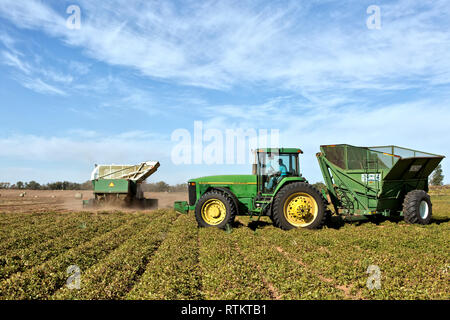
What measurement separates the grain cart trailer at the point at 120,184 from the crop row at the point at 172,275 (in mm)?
11395

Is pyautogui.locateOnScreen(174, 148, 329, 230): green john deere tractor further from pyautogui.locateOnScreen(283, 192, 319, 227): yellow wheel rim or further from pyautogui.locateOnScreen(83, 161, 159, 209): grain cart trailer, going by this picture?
pyautogui.locateOnScreen(83, 161, 159, 209): grain cart trailer

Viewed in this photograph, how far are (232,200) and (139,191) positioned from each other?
10.8 meters

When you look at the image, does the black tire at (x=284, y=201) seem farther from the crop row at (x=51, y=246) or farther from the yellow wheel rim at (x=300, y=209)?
the crop row at (x=51, y=246)

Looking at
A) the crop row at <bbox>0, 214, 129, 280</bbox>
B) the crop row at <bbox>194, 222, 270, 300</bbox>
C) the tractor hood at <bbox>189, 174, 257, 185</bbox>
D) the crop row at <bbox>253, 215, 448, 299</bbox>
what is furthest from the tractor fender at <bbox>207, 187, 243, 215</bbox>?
the crop row at <bbox>0, 214, 129, 280</bbox>

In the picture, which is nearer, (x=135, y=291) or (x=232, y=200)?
(x=135, y=291)

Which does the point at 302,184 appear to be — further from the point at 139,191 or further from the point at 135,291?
the point at 139,191

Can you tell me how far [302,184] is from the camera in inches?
424

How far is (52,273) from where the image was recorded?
6.17m

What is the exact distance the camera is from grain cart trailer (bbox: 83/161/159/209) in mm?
19266

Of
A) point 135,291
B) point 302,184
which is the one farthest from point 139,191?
point 135,291

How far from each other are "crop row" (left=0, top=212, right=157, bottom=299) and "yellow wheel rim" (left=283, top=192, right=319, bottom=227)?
5.19m

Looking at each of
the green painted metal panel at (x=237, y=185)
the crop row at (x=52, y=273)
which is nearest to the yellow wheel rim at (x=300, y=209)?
the green painted metal panel at (x=237, y=185)

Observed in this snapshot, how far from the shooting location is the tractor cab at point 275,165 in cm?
1127

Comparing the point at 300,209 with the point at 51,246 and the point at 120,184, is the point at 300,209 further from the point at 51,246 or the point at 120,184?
the point at 120,184
